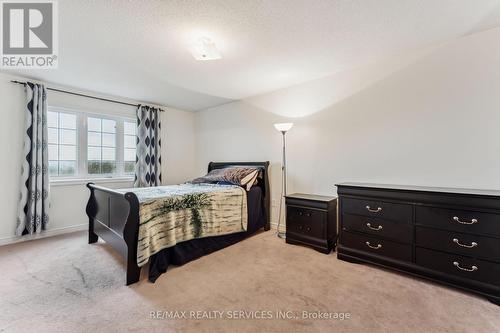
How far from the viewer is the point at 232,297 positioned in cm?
174

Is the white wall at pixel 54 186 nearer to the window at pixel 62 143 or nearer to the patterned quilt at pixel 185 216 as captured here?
the window at pixel 62 143

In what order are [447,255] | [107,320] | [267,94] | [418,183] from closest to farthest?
[107,320] → [447,255] → [418,183] → [267,94]

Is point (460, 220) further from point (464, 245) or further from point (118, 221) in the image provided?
point (118, 221)

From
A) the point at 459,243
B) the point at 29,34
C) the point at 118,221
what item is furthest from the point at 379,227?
the point at 29,34

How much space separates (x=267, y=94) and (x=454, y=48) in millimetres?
2274

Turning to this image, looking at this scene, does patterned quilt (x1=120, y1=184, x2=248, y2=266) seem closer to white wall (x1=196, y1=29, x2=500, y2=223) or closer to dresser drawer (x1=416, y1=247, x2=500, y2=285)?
white wall (x1=196, y1=29, x2=500, y2=223)

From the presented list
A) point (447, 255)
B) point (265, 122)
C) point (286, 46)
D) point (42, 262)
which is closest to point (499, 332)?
point (447, 255)

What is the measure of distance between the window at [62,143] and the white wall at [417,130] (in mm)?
3410

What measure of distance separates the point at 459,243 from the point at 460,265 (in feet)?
0.57

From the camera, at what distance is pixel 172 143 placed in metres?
4.62

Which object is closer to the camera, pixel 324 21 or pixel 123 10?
pixel 123 10

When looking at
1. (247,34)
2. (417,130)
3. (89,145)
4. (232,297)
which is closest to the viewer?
(232,297)

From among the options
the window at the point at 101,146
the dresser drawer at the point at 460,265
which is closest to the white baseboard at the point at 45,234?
the window at the point at 101,146

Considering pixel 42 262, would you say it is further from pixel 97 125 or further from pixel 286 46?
pixel 286 46
